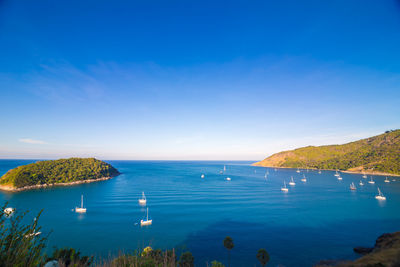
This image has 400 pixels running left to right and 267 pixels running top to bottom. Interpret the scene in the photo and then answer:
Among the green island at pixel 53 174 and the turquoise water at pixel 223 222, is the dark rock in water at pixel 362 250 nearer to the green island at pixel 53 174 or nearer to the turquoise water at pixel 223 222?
the turquoise water at pixel 223 222

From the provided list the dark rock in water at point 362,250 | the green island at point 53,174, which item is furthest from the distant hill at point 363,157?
the green island at point 53,174

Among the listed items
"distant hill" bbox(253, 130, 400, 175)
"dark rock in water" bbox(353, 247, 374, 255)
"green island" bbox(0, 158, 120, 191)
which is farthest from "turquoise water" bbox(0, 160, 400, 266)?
"distant hill" bbox(253, 130, 400, 175)

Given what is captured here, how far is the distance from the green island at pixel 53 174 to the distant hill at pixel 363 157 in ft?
608

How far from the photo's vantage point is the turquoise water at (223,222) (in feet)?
99.8

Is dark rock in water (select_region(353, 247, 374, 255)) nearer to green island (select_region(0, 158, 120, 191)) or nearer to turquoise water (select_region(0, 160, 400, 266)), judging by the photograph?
turquoise water (select_region(0, 160, 400, 266))

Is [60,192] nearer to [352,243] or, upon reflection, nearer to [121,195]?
[121,195]

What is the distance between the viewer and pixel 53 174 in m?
89.1

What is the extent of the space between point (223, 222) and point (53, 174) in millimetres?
93253

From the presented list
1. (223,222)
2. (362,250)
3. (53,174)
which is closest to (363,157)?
(362,250)

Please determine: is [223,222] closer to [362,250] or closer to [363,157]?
[362,250]

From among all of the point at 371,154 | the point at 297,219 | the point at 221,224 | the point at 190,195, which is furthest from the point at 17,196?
the point at 371,154

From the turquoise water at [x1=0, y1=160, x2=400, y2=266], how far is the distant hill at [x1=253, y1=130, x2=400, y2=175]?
65883 millimetres

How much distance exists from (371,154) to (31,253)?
656ft

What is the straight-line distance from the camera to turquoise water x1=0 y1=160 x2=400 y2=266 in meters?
30.4
